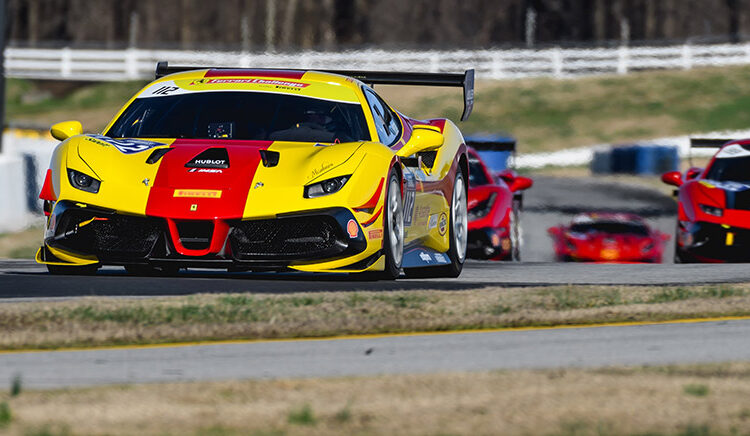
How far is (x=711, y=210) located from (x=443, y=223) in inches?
159

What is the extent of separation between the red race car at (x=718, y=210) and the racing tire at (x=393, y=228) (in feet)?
16.1

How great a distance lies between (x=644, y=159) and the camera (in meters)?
37.1

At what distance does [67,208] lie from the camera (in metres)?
8.73

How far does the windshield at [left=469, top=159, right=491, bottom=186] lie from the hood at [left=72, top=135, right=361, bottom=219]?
665 centimetres

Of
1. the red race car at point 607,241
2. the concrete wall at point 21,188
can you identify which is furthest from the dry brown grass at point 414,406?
the concrete wall at point 21,188

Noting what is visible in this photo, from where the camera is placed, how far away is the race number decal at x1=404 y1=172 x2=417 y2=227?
9617mm

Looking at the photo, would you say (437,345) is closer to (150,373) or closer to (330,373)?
(330,373)

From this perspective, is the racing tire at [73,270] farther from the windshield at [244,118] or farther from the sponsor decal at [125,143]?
the windshield at [244,118]

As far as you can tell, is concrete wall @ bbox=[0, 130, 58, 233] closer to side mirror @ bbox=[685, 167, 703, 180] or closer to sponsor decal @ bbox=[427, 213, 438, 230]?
side mirror @ bbox=[685, 167, 703, 180]

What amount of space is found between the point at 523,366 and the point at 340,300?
6.77 feet

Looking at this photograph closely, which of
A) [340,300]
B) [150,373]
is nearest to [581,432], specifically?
[150,373]

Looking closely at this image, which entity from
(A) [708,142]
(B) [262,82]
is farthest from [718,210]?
(B) [262,82]

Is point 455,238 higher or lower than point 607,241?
higher

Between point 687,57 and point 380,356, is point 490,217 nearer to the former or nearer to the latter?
point 380,356
